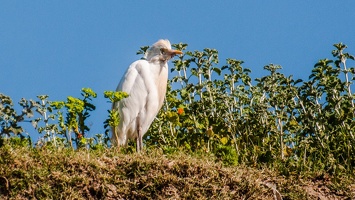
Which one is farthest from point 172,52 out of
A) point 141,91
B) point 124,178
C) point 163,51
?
point 124,178

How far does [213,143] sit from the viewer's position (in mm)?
9359

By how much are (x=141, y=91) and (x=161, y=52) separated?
455 millimetres

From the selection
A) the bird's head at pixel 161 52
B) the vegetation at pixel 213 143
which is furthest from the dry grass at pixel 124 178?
the bird's head at pixel 161 52

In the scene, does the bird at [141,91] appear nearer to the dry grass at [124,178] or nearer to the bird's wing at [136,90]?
the bird's wing at [136,90]

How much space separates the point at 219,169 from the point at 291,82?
1.70m

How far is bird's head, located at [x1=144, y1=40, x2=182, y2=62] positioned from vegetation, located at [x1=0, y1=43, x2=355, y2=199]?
5.2 inches

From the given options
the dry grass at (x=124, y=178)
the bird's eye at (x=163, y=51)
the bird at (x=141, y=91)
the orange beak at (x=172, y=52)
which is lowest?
the dry grass at (x=124, y=178)

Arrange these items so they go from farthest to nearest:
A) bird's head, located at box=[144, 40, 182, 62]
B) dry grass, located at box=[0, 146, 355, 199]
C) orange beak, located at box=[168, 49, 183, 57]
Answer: bird's head, located at box=[144, 40, 182, 62] < orange beak, located at box=[168, 49, 183, 57] < dry grass, located at box=[0, 146, 355, 199]

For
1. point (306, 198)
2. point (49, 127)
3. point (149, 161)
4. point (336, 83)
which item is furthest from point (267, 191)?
point (49, 127)

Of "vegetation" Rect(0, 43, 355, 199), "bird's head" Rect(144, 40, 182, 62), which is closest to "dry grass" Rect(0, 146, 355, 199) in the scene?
"vegetation" Rect(0, 43, 355, 199)

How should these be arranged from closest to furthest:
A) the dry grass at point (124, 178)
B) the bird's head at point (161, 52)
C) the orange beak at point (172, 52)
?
the dry grass at point (124, 178), the orange beak at point (172, 52), the bird's head at point (161, 52)

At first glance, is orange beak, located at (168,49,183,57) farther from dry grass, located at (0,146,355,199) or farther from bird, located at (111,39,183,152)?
dry grass, located at (0,146,355,199)

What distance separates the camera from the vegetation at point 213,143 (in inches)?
296

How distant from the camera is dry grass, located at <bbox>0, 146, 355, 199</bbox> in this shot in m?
7.28
